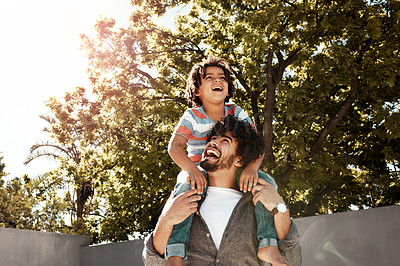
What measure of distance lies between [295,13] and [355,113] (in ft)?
14.9

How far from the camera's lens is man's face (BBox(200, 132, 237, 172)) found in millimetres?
2293

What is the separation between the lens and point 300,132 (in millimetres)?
9641

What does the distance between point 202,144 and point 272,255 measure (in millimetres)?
982

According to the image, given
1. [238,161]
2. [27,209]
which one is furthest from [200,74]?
[27,209]

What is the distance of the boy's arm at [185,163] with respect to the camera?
7.30ft

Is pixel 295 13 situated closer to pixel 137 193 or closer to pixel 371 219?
pixel 371 219

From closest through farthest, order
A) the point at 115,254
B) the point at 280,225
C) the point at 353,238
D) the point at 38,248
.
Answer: the point at 280,225
the point at 353,238
the point at 38,248
the point at 115,254

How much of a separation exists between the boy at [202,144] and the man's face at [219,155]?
7 cm

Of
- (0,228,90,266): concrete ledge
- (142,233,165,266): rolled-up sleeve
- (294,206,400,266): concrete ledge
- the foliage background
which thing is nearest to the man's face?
(142,233,165,266): rolled-up sleeve

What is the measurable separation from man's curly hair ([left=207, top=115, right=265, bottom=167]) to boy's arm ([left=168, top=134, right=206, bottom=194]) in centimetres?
21

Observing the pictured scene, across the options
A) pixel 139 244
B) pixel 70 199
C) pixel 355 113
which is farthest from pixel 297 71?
pixel 70 199

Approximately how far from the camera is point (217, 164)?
2.30m

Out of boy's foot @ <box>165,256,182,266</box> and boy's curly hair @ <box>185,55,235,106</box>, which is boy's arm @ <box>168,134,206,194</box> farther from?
boy's curly hair @ <box>185,55,235,106</box>

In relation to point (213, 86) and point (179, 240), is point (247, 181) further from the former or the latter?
point (213, 86)
